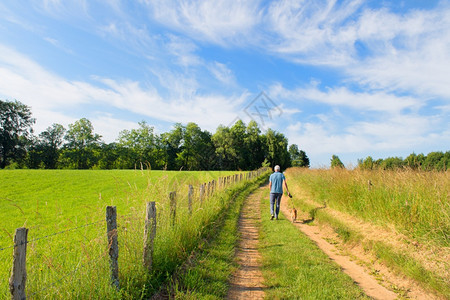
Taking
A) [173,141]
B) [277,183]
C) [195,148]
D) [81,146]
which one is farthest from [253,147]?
[277,183]

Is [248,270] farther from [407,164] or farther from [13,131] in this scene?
[13,131]

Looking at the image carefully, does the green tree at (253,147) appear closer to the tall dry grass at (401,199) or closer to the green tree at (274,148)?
the green tree at (274,148)

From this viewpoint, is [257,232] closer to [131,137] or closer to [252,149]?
[252,149]

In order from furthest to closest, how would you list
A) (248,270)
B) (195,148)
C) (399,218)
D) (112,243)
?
(195,148)
(399,218)
(248,270)
(112,243)

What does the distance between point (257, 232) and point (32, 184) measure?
22718 millimetres

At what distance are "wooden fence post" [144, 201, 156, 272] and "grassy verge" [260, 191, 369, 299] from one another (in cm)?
191

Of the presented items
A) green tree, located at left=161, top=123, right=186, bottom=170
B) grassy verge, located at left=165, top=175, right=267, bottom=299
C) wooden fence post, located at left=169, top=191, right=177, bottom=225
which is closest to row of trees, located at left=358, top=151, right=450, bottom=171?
grassy verge, located at left=165, top=175, right=267, bottom=299

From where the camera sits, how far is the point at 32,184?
2133 centimetres

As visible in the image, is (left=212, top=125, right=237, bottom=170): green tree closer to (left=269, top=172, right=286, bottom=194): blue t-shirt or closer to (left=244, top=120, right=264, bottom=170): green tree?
(left=244, top=120, right=264, bottom=170): green tree

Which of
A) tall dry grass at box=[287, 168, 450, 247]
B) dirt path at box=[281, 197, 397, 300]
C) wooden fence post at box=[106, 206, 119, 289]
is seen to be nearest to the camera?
wooden fence post at box=[106, 206, 119, 289]

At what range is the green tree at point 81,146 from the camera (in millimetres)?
60656

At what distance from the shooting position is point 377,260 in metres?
5.18

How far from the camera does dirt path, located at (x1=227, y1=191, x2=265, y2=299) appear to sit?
3768 millimetres

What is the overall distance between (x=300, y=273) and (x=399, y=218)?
3.12 meters
